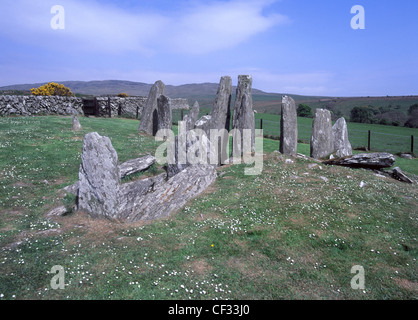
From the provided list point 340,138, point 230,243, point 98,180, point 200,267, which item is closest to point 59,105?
point 98,180

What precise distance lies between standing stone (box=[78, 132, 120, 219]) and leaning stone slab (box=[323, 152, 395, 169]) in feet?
39.3

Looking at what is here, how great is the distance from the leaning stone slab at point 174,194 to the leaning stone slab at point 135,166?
1.92 meters

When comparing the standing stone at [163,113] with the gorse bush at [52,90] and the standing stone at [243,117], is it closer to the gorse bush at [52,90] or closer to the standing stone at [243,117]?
the standing stone at [243,117]

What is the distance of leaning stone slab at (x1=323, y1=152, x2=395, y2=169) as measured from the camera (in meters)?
15.5

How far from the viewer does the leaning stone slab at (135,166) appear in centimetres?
1317

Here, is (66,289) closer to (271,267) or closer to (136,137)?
(271,267)

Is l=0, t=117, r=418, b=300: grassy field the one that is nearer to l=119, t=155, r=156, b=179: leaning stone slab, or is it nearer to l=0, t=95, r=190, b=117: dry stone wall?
l=119, t=155, r=156, b=179: leaning stone slab

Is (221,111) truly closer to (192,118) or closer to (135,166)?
(192,118)

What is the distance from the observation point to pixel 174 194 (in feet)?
36.0

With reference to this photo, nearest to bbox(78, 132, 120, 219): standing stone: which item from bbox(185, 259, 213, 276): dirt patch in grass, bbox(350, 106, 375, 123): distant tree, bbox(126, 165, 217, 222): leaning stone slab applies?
bbox(126, 165, 217, 222): leaning stone slab

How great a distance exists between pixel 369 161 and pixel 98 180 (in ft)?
43.4

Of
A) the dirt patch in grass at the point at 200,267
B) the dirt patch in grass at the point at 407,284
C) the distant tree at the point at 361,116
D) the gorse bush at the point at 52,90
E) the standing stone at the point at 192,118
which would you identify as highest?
the gorse bush at the point at 52,90

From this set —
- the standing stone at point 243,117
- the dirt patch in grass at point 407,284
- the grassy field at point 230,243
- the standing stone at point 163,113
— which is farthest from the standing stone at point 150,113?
the dirt patch in grass at point 407,284
